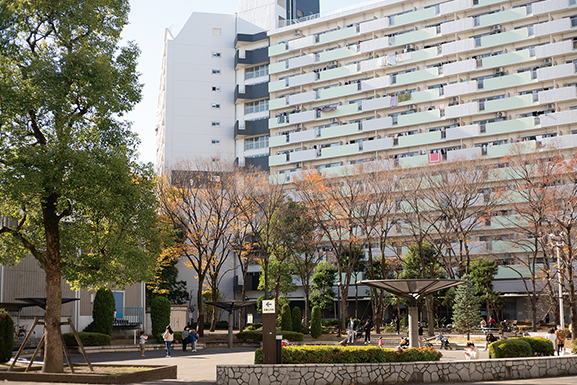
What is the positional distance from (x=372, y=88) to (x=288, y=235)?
83.0ft

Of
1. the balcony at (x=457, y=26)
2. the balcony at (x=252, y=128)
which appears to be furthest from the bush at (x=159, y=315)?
the balcony at (x=457, y=26)

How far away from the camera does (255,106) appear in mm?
70688

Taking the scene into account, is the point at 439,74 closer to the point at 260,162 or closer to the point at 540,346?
the point at 260,162

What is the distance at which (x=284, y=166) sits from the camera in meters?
66.8

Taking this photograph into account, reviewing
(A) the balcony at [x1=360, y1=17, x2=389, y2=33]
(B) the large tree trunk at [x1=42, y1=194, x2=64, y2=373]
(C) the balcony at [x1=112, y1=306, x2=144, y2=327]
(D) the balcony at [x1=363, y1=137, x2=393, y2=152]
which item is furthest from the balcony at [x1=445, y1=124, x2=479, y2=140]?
(B) the large tree trunk at [x1=42, y1=194, x2=64, y2=373]

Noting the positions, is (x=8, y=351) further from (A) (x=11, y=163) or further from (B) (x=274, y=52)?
(B) (x=274, y=52)

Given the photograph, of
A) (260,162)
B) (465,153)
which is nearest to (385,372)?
(465,153)

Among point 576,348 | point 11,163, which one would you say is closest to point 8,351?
point 11,163

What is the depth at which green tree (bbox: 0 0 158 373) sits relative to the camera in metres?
16.0

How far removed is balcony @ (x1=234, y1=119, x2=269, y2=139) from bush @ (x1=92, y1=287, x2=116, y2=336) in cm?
3854

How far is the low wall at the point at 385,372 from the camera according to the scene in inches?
593

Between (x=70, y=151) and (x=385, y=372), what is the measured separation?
1078cm

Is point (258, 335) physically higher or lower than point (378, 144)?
lower

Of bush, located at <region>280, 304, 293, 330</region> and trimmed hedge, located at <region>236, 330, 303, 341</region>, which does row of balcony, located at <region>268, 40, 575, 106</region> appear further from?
trimmed hedge, located at <region>236, 330, 303, 341</region>
